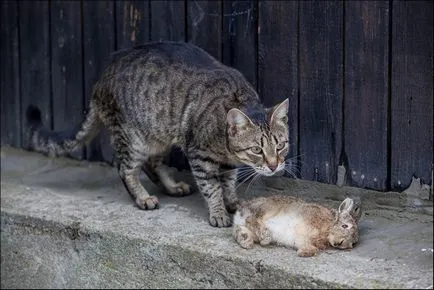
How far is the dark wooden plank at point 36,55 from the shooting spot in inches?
221

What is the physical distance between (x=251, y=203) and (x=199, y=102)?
71cm

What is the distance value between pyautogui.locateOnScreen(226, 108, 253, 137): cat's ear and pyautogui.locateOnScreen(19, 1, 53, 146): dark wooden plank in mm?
1818

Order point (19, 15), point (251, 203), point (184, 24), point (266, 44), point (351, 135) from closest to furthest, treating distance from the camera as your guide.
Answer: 1. point (251, 203)
2. point (351, 135)
3. point (266, 44)
4. point (184, 24)
5. point (19, 15)

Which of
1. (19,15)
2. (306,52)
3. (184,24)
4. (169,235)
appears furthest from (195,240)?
(19,15)

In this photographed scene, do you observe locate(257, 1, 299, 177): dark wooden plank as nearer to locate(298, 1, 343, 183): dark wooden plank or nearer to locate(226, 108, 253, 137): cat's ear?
locate(298, 1, 343, 183): dark wooden plank

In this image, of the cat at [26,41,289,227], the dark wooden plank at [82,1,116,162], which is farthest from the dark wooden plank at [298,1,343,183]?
the dark wooden plank at [82,1,116,162]

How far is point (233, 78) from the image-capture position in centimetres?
445

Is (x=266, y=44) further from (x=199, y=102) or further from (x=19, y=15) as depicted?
(x=19, y=15)

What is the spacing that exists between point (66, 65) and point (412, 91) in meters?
2.35

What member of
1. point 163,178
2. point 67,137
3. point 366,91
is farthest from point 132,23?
point 366,91

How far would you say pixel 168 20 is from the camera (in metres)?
5.03

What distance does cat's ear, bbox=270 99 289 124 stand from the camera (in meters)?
4.10

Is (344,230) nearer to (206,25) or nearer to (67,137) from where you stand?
(206,25)

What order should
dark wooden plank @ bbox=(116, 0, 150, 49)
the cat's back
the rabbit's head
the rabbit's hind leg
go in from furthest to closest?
dark wooden plank @ bbox=(116, 0, 150, 49) → the cat's back → the rabbit's hind leg → the rabbit's head
